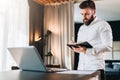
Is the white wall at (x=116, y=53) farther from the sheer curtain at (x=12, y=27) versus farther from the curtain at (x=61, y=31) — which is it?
the sheer curtain at (x=12, y=27)

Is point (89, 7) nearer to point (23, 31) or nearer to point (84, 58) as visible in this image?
point (84, 58)

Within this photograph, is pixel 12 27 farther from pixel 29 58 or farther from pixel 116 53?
pixel 116 53

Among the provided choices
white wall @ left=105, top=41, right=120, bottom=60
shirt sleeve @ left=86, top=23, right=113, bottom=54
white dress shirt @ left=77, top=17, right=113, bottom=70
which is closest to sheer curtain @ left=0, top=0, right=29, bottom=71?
white dress shirt @ left=77, top=17, right=113, bottom=70

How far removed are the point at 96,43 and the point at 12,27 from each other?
86.3 inches

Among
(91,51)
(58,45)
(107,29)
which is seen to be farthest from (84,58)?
(58,45)

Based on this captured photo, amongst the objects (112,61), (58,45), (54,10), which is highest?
(54,10)

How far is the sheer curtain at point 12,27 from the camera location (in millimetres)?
3408

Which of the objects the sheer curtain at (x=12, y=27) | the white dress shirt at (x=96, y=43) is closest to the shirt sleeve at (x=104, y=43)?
the white dress shirt at (x=96, y=43)

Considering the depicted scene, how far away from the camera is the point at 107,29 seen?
1.74 meters

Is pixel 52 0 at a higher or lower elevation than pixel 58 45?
higher

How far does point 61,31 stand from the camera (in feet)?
15.2

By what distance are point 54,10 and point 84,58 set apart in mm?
3078

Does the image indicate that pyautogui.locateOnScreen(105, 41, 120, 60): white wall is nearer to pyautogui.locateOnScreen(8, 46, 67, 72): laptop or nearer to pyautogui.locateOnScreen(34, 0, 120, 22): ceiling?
pyautogui.locateOnScreen(34, 0, 120, 22): ceiling

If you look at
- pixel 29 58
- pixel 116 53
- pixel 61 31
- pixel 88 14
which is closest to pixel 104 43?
pixel 88 14
